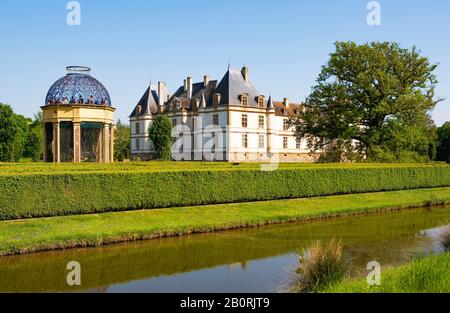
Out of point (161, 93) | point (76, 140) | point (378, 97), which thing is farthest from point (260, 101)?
point (76, 140)

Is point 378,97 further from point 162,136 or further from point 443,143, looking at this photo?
point 443,143

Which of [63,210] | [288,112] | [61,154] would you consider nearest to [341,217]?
[63,210]

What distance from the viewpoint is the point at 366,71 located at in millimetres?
33719

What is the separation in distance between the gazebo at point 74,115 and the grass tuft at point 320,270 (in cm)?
2303

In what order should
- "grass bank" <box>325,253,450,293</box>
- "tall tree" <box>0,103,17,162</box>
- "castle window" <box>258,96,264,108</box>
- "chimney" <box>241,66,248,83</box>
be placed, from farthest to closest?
"castle window" <box>258,96,264,108</box>, "chimney" <box>241,66,248,83</box>, "tall tree" <box>0,103,17,162</box>, "grass bank" <box>325,253,450,293</box>

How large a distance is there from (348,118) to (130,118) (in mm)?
40363

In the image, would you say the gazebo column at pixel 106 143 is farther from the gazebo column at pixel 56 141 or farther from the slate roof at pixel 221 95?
the slate roof at pixel 221 95

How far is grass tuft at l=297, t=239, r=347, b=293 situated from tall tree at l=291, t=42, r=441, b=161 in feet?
81.9

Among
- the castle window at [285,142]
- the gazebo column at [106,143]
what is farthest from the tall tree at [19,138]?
the castle window at [285,142]

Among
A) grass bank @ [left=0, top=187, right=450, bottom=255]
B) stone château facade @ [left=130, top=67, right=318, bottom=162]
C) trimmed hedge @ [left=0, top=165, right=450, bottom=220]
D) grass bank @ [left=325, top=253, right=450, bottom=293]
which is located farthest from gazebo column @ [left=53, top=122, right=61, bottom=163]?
stone château facade @ [left=130, top=67, right=318, bottom=162]

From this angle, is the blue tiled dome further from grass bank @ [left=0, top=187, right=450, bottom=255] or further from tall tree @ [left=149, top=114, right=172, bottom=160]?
tall tree @ [left=149, top=114, right=172, bottom=160]

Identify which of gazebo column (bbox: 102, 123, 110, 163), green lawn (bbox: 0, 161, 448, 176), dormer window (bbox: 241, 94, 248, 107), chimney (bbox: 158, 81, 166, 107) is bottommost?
green lawn (bbox: 0, 161, 448, 176)

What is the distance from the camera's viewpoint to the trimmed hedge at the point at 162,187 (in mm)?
15914

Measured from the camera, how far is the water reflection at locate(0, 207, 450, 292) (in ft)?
35.7
